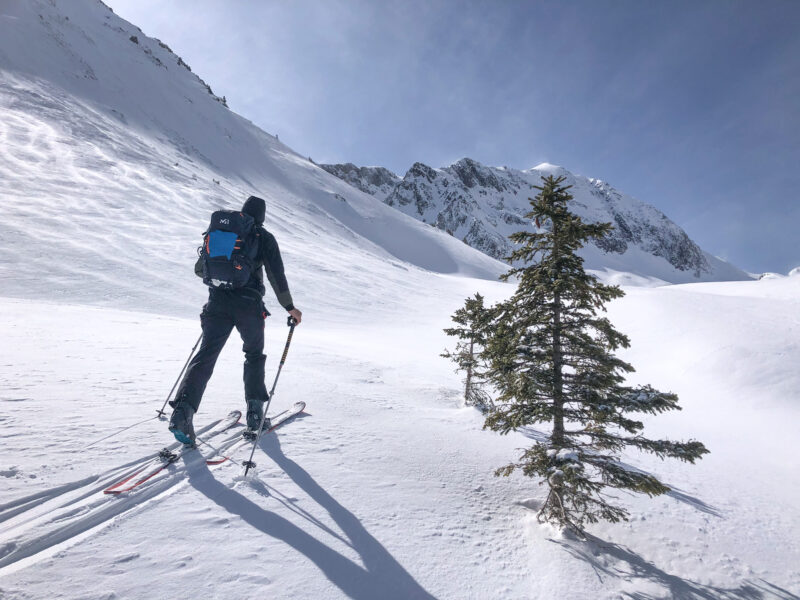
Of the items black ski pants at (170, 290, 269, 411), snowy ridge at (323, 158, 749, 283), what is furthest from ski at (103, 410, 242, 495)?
snowy ridge at (323, 158, 749, 283)

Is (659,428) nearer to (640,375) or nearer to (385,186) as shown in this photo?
(640,375)

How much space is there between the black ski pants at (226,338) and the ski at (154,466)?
48 cm

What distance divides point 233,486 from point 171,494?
48 centimetres

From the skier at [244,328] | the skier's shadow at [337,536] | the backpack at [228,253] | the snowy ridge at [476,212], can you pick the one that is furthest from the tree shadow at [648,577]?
the snowy ridge at [476,212]

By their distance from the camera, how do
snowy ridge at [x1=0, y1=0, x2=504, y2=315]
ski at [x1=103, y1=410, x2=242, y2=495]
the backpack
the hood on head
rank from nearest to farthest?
ski at [x1=103, y1=410, x2=242, y2=495] < the backpack < the hood on head < snowy ridge at [x1=0, y1=0, x2=504, y2=315]

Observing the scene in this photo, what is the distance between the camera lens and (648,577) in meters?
3.05

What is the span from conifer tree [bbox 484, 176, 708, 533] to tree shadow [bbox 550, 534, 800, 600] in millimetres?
232

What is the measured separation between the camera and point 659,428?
9109mm

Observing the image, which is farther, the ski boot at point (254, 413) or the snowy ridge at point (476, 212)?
the snowy ridge at point (476, 212)

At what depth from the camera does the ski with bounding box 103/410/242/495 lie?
2961 millimetres

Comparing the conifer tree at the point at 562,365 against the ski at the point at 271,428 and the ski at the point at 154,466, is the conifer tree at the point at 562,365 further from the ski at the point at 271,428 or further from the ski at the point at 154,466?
the ski at the point at 154,466

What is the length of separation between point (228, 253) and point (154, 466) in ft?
7.36

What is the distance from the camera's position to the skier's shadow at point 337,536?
242 centimetres

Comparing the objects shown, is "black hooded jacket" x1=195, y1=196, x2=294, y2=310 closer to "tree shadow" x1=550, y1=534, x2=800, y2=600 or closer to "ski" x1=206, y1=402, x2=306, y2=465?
"ski" x1=206, y1=402, x2=306, y2=465
